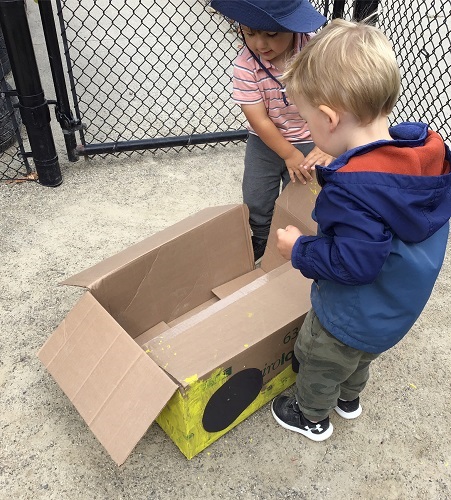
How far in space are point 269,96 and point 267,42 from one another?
210 millimetres

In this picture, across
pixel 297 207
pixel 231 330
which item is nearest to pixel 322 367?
pixel 231 330

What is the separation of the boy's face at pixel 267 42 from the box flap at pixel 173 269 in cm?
58

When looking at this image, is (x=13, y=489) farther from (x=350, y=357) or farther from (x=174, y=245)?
(x=350, y=357)

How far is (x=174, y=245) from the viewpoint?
2068 millimetres

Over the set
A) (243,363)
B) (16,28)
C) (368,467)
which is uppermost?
→ (16,28)

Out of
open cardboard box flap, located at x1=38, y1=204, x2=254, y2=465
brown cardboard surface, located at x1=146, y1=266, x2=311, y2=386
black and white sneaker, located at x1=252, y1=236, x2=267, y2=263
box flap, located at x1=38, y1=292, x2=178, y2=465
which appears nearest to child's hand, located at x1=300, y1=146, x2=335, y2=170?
open cardboard box flap, located at x1=38, y1=204, x2=254, y2=465

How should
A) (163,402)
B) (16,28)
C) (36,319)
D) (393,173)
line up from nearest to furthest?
(393,173) < (163,402) < (36,319) < (16,28)

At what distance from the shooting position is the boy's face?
6.07 ft

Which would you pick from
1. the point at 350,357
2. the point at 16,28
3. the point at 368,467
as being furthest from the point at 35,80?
the point at 368,467

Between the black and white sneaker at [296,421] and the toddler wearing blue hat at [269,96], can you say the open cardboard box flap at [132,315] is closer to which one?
the toddler wearing blue hat at [269,96]

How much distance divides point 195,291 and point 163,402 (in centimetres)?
83

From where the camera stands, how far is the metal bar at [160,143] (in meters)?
3.18

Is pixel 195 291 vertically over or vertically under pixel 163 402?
under

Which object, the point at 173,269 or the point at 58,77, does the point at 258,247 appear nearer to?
the point at 173,269
